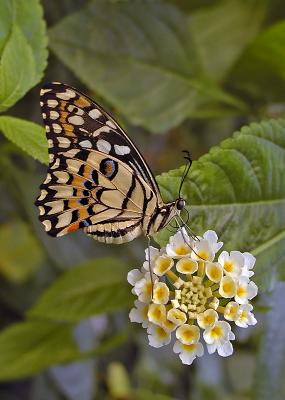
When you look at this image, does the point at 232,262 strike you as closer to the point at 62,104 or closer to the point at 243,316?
the point at 243,316

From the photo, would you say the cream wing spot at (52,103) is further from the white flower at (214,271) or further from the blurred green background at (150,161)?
the white flower at (214,271)

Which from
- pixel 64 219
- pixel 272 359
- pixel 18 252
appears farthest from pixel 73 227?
pixel 18 252

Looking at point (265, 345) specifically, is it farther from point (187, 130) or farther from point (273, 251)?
point (187, 130)

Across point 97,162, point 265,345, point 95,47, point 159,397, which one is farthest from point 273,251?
point 159,397

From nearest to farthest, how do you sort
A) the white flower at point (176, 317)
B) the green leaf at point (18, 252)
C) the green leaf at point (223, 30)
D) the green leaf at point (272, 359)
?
the white flower at point (176, 317), the green leaf at point (272, 359), the green leaf at point (223, 30), the green leaf at point (18, 252)

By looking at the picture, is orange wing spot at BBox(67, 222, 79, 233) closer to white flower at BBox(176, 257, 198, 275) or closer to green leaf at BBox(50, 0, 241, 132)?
white flower at BBox(176, 257, 198, 275)

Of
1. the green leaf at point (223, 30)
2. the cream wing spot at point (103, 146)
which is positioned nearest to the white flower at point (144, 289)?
the cream wing spot at point (103, 146)

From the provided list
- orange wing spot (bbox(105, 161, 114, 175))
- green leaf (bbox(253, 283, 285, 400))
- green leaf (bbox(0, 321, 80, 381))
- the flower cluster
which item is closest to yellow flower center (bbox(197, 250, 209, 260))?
the flower cluster
